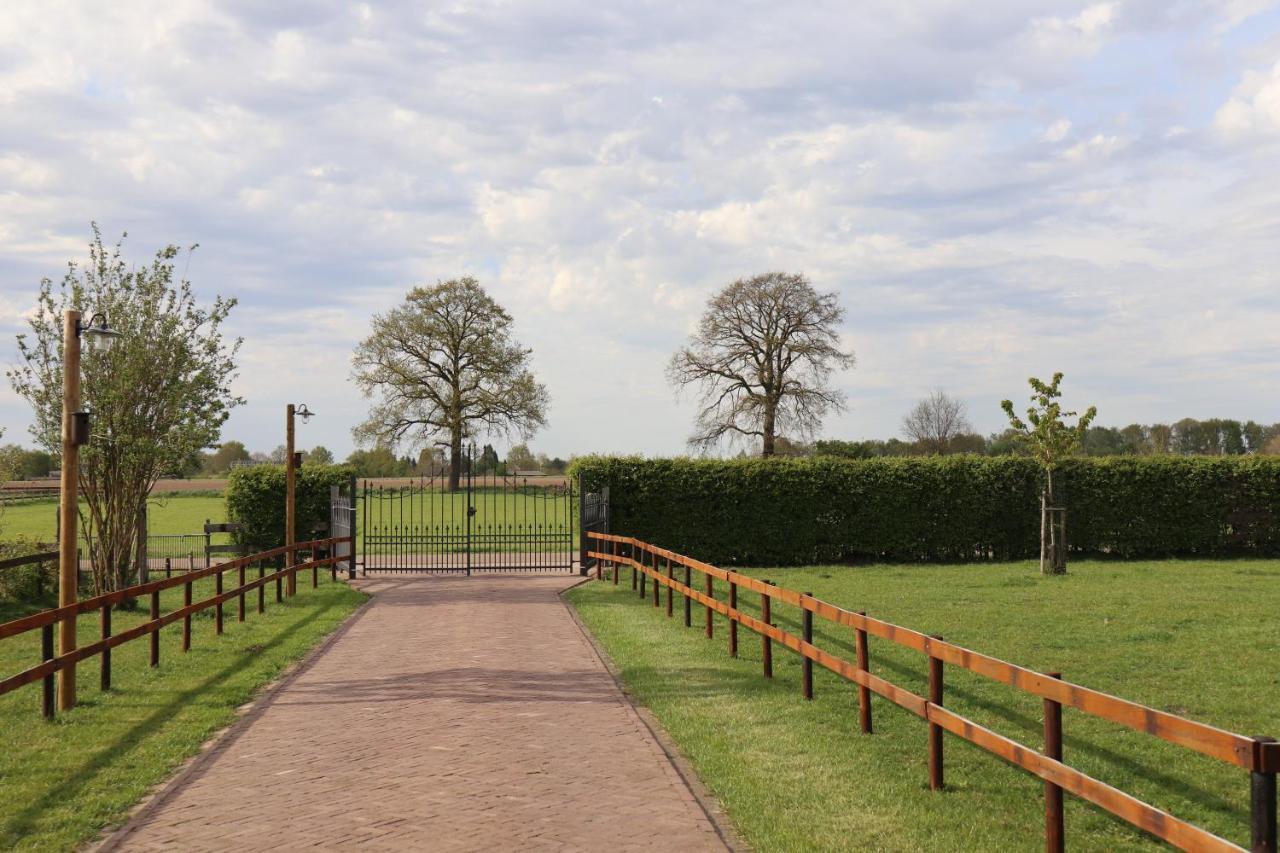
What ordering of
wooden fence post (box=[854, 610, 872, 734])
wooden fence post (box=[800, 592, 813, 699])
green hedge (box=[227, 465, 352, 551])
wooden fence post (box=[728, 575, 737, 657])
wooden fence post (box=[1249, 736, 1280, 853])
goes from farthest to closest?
green hedge (box=[227, 465, 352, 551])
wooden fence post (box=[728, 575, 737, 657])
wooden fence post (box=[800, 592, 813, 699])
wooden fence post (box=[854, 610, 872, 734])
wooden fence post (box=[1249, 736, 1280, 853])

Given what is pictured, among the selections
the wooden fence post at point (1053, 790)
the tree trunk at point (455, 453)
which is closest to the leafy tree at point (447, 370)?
the tree trunk at point (455, 453)

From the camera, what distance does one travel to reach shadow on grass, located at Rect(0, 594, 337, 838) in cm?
607

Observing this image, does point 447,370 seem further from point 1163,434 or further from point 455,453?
point 1163,434

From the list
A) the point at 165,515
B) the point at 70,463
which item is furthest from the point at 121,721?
the point at 165,515

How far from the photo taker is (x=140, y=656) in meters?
12.3


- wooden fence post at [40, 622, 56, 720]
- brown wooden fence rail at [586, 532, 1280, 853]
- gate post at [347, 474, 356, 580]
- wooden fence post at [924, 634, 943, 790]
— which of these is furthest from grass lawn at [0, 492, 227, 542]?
wooden fence post at [924, 634, 943, 790]

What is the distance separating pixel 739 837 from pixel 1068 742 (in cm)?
335

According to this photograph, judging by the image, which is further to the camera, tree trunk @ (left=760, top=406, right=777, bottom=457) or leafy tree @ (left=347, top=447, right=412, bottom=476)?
leafy tree @ (left=347, top=447, right=412, bottom=476)

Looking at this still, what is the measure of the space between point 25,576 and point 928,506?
19.7 m

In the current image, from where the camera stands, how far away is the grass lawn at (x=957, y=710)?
5895 mm

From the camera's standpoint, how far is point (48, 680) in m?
8.78

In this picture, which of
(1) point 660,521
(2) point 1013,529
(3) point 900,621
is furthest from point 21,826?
(2) point 1013,529

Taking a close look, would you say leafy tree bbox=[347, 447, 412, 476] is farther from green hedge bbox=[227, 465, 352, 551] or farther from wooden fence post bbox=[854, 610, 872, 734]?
wooden fence post bbox=[854, 610, 872, 734]

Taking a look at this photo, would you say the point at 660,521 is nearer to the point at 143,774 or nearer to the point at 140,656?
the point at 140,656
